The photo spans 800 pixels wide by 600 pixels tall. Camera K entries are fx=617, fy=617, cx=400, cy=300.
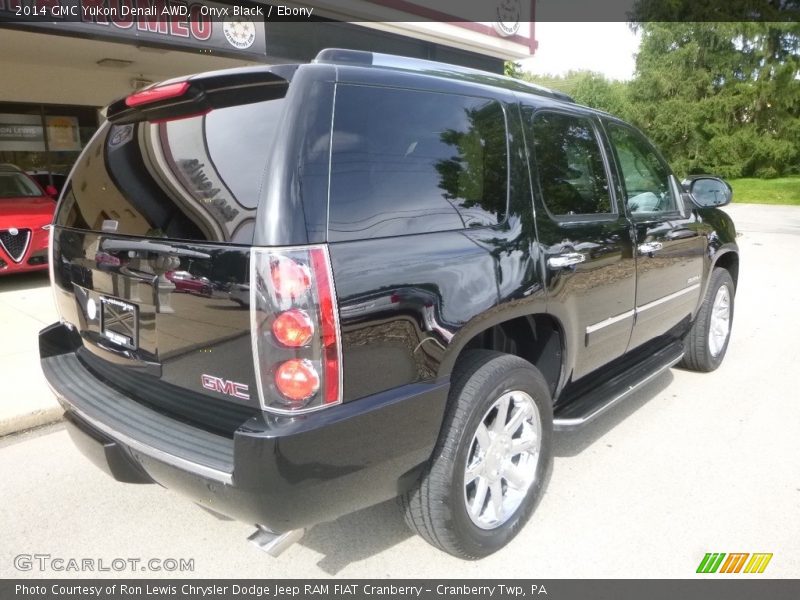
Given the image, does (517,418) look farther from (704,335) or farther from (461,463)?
(704,335)

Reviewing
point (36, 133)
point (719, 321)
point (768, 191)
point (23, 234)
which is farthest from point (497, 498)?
point (768, 191)

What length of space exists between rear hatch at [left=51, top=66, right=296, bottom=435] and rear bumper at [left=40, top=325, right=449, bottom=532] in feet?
0.37

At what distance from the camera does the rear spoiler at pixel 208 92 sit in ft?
6.95

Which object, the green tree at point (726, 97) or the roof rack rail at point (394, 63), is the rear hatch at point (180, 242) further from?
the green tree at point (726, 97)

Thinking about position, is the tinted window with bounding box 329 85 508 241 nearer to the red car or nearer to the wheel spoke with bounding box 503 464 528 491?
the wheel spoke with bounding box 503 464 528 491

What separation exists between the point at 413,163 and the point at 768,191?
31188mm

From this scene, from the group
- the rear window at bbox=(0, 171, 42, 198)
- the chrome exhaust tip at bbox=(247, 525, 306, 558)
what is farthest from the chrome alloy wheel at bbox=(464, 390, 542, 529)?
the rear window at bbox=(0, 171, 42, 198)

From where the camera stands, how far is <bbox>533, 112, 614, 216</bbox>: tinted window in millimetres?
2949

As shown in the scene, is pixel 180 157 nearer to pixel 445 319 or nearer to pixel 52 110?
pixel 445 319

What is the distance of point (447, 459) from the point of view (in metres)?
2.34

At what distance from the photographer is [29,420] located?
158 inches

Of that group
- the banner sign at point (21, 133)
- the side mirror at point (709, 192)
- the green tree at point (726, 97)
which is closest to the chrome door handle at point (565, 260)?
the side mirror at point (709, 192)

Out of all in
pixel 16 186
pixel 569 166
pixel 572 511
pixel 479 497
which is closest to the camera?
pixel 479 497
